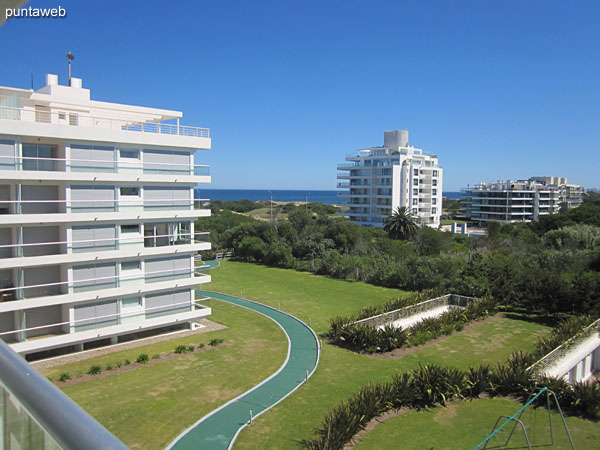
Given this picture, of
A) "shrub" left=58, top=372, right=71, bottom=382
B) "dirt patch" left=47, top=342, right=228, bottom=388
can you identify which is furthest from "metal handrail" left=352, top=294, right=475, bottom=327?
"shrub" left=58, top=372, right=71, bottom=382

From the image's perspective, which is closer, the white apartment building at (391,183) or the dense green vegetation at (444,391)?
the dense green vegetation at (444,391)

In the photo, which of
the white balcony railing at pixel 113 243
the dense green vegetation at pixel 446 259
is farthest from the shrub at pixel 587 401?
the white balcony railing at pixel 113 243

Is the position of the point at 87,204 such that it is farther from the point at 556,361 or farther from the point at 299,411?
the point at 556,361

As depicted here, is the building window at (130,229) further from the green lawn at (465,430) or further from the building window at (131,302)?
the green lawn at (465,430)

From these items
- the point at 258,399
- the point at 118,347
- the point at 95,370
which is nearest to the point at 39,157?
the point at 118,347

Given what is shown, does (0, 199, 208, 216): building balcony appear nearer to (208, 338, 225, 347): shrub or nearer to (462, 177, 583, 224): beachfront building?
(208, 338, 225, 347): shrub

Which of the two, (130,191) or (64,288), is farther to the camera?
(130,191)

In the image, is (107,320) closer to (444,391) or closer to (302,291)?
(444,391)

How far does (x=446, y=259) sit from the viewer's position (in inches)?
1626

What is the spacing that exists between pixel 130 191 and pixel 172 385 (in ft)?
33.0

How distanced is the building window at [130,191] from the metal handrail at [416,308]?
1335 cm

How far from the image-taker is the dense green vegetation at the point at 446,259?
1217 inches

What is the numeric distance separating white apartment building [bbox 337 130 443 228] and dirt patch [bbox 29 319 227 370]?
2353 inches

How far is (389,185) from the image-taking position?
84000 millimetres
